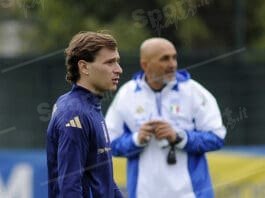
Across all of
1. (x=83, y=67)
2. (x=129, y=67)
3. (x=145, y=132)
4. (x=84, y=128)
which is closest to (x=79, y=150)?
(x=84, y=128)

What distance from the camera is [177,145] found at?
752cm

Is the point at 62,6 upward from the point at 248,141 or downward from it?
upward

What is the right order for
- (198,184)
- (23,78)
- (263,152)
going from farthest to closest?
(23,78) → (263,152) → (198,184)

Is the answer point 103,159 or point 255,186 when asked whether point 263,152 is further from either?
point 103,159

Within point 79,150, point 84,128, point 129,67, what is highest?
point 129,67

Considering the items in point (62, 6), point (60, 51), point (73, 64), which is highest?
point (62, 6)

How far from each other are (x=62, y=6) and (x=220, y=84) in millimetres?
3557

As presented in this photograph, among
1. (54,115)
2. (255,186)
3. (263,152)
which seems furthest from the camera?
(263,152)

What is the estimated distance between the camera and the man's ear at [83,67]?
17.8 feet

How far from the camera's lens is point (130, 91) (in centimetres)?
776

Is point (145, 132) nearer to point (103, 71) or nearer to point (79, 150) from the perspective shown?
point (103, 71)

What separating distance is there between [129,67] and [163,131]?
5.32 meters

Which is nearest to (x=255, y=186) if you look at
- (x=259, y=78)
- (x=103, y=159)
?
(x=259, y=78)

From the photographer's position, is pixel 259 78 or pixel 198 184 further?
pixel 259 78
